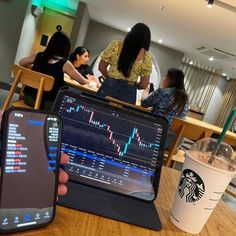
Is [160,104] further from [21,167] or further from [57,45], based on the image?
[21,167]

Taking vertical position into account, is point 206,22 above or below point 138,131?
above

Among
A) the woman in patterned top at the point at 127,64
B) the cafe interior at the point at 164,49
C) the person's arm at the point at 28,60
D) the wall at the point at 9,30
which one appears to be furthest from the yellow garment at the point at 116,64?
the wall at the point at 9,30

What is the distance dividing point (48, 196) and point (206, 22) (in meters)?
5.27

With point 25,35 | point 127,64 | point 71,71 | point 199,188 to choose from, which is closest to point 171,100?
point 127,64

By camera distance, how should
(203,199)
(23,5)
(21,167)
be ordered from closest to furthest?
(21,167) < (203,199) < (23,5)

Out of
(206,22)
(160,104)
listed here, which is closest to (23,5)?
(206,22)

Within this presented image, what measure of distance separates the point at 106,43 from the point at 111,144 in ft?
27.8

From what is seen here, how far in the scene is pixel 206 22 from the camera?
5176 millimetres

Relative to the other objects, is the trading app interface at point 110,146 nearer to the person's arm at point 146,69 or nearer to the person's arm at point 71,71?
the person's arm at point 146,69

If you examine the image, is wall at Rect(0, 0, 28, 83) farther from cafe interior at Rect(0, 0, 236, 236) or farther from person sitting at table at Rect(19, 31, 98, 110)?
person sitting at table at Rect(19, 31, 98, 110)

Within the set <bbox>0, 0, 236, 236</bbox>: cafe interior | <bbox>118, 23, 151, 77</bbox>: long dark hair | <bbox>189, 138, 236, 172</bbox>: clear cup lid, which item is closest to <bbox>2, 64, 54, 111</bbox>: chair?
<bbox>0, 0, 236, 236</bbox>: cafe interior

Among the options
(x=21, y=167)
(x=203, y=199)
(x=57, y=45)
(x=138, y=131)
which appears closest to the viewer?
(x=21, y=167)

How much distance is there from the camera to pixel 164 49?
29.4 feet

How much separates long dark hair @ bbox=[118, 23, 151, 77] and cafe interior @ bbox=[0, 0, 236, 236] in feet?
1.33
